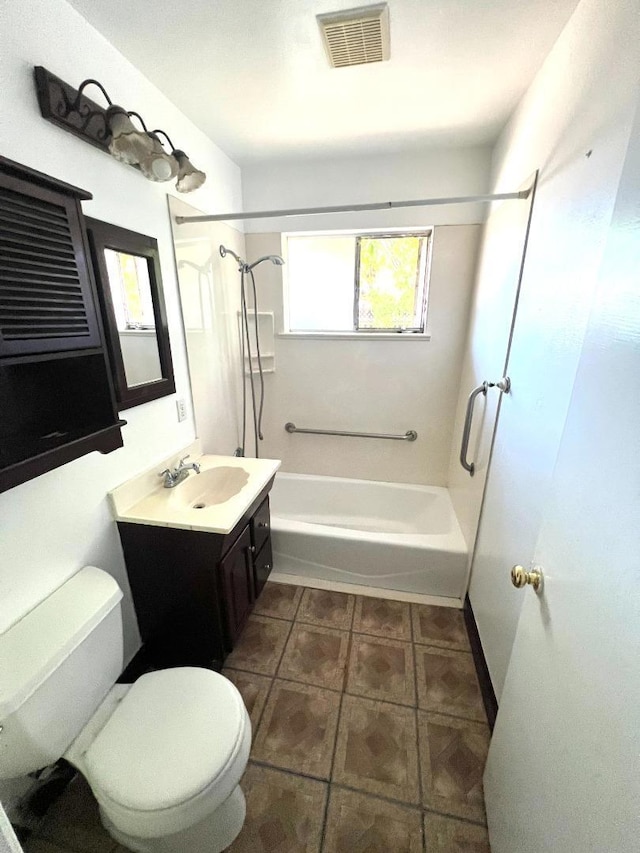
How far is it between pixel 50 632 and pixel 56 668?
0.35 ft

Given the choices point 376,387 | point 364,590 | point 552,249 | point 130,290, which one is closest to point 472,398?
point 552,249

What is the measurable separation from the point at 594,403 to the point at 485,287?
1523mm

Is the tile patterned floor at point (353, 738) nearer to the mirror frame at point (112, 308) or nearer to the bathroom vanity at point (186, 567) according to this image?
the bathroom vanity at point (186, 567)

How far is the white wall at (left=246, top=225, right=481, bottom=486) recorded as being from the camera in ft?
7.27

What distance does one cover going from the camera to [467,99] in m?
1.50

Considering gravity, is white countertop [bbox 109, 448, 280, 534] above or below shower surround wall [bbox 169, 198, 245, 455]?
below

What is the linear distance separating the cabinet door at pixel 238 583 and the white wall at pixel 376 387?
1242 mm

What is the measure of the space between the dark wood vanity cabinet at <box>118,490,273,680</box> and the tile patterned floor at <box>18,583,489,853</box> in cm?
23

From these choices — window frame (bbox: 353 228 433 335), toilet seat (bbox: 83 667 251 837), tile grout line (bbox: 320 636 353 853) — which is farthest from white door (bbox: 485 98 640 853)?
window frame (bbox: 353 228 433 335)

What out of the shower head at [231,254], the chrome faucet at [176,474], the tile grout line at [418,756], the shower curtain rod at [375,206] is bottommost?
the tile grout line at [418,756]

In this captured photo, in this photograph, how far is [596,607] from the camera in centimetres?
58

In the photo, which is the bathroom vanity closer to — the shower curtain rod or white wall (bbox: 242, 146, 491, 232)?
the shower curtain rod

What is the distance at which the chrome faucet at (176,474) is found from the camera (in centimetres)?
158

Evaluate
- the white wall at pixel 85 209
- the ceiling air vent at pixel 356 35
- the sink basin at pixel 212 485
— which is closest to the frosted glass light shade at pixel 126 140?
the white wall at pixel 85 209
